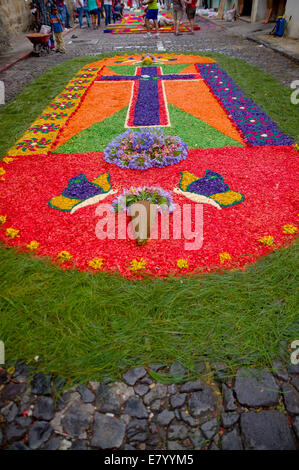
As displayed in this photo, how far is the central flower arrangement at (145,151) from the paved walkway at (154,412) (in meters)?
3.21

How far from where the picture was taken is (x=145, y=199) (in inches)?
142

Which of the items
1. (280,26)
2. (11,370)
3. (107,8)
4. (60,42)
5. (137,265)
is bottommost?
(11,370)

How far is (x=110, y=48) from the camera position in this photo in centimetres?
1288

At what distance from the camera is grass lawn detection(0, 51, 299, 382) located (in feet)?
7.48

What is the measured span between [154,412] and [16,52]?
14355mm

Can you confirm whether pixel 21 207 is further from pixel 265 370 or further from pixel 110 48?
pixel 110 48

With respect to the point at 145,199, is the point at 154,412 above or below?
below

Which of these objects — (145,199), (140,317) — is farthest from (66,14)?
(140,317)

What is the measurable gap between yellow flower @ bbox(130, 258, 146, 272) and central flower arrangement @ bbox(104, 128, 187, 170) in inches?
79.8

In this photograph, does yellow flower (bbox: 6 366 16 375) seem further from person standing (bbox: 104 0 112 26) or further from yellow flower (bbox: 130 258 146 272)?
person standing (bbox: 104 0 112 26)

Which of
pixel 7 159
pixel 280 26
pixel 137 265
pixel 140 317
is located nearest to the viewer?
pixel 140 317

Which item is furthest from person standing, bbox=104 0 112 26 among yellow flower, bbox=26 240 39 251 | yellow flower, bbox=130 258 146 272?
yellow flower, bbox=130 258 146 272

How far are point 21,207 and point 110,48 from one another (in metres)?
11.8

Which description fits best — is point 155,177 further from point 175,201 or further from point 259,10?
point 259,10
